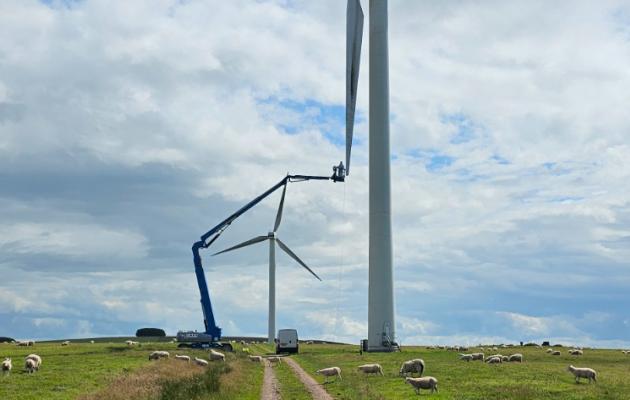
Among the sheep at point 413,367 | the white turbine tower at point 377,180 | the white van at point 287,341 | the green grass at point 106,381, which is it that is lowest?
the green grass at point 106,381

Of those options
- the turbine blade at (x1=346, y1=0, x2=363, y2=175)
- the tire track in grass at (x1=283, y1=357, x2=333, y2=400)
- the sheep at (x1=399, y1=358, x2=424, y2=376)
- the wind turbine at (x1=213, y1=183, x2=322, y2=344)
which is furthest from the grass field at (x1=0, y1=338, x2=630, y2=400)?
the wind turbine at (x1=213, y1=183, x2=322, y2=344)

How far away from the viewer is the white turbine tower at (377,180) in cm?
7044

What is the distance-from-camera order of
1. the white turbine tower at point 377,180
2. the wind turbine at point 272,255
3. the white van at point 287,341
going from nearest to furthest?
the white turbine tower at point 377,180
the white van at point 287,341
the wind turbine at point 272,255

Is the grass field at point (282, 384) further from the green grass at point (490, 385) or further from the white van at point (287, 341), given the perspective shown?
the white van at point (287, 341)

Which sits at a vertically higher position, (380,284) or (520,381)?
(380,284)

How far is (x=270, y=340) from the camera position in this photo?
12850 centimetres

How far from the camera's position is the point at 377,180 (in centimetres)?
7594

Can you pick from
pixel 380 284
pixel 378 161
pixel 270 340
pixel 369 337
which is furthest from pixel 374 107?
pixel 270 340

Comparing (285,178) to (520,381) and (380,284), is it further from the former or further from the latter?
(520,381)

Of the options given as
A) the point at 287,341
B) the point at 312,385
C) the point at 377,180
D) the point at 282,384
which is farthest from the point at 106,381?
the point at 287,341

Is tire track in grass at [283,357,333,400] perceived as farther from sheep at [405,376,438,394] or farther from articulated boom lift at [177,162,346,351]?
articulated boom lift at [177,162,346,351]

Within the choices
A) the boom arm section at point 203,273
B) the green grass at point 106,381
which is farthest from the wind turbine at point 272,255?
the green grass at point 106,381

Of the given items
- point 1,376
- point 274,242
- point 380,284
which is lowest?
point 1,376

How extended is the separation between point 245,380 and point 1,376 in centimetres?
1483
